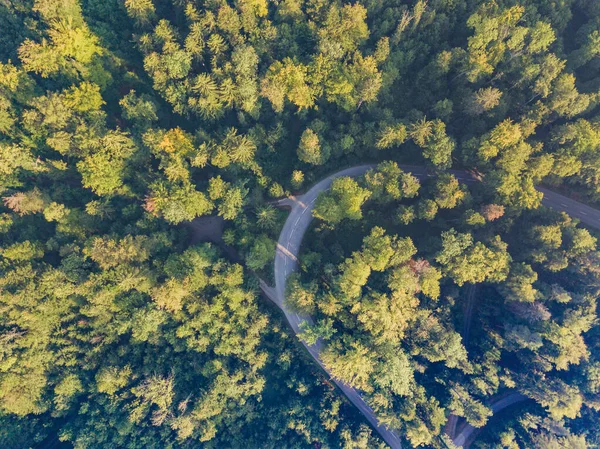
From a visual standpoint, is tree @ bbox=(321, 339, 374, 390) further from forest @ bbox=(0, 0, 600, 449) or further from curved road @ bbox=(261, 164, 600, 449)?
curved road @ bbox=(261, 164, 600, 449)

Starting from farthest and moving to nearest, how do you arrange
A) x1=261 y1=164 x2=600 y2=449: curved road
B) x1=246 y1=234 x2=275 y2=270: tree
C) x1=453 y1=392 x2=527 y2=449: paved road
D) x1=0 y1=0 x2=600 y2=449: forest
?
x1=261 y1=164 x2=600 y2=449: curved road → x1=453 y1=392 x2=527 y2=449: paved road → x1=246 y1=234 x2=275 y2=270: tree → x1=0 y1=0 x2=600 y2=449: forest

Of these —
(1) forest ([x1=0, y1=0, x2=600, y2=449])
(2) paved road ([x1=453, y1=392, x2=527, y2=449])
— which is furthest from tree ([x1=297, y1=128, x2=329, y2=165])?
(2) paved road ([x1=453, y1=392, x2=527, y2=449])

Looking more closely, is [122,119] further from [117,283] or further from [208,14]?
[117,283]

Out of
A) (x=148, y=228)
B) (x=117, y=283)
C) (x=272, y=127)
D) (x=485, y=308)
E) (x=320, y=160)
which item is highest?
(x=272, y=127)

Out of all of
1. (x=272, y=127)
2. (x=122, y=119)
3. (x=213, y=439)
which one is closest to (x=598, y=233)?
(x=272, y=127)

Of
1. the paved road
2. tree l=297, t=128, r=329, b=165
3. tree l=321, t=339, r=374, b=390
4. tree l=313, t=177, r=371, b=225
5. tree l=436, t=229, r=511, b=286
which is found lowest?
the paved road

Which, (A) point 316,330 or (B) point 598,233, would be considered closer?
(A) point 316,330
